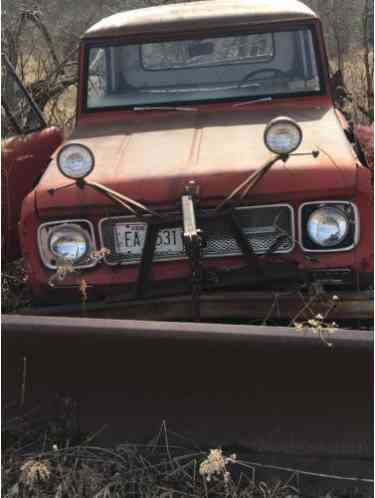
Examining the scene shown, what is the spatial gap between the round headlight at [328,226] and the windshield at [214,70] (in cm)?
117

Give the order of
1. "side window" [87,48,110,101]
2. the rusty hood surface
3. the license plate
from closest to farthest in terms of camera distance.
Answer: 1. the license plate
2. the rusty hood surface
3. "side window" [87,48,110,101]

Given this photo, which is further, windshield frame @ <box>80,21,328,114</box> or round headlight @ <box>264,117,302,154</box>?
windshield frame @ <box>80,21,328,114</box>

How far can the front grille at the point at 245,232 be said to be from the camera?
9.66ft

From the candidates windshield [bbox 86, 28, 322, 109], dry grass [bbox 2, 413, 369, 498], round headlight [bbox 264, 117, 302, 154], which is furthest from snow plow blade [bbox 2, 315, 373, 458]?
windshield [bbox 86, 28, 322, 109]

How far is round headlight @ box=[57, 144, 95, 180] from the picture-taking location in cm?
285

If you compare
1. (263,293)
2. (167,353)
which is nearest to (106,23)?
(263,293)

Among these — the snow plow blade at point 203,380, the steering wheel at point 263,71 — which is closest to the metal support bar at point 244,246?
the snow plow blade at point 203,380

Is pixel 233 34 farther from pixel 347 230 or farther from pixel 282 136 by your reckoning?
pixel 347 230

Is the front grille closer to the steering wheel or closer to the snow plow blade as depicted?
the snow plow blade

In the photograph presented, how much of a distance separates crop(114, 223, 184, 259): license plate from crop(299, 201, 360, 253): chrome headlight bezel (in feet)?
1.89

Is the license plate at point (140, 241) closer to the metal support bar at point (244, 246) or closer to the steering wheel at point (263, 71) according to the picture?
the metal support bar at point (244, 246)

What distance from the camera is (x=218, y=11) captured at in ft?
12.8

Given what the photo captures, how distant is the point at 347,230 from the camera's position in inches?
115

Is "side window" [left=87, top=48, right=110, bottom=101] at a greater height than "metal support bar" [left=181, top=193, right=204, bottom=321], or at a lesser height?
greater
